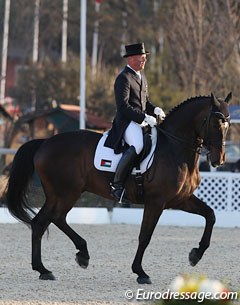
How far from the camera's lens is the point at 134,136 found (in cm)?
1017

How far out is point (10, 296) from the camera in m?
8.58

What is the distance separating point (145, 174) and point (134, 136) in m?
0.43

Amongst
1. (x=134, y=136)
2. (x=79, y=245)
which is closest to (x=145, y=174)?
(x=134, y=136)

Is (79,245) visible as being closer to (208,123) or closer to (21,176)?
(21,176)

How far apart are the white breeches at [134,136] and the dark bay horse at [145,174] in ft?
0.68

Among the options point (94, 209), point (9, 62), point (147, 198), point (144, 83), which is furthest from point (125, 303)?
point (9, 62)

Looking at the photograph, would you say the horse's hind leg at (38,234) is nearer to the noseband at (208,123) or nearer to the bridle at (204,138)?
the bridle at (204,138)

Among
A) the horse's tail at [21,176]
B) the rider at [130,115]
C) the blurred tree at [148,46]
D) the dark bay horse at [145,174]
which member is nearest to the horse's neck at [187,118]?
the dark bay horse at [145,174]

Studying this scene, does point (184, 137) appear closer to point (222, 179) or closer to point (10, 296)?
point (10, 296)

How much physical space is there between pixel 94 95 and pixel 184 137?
2699 cm

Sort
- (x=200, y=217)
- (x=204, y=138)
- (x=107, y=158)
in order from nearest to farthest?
(x=204, y=138) → (x=107, y=158) → (x=200, y=217)

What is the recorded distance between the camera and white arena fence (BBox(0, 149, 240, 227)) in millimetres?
17609

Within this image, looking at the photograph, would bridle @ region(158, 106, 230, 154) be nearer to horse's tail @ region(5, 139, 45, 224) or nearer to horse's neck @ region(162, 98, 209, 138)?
horse's neck @ region(162, 98, 209, 138)

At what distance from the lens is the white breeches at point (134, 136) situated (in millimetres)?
10125
